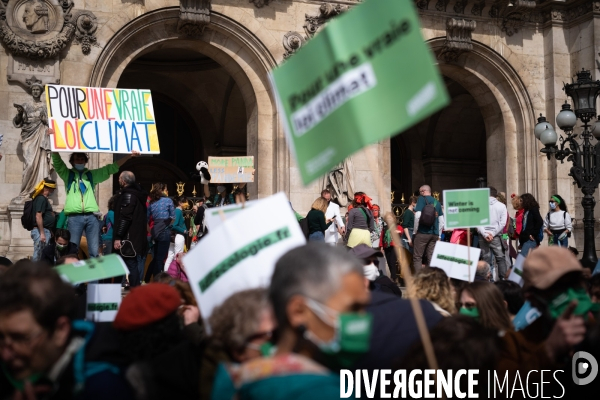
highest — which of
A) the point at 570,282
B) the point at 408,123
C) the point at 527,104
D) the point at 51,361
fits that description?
the point at 527,104

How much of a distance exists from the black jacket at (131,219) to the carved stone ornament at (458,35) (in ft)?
33.4

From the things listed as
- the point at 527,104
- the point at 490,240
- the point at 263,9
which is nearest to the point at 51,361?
the point at 490,240

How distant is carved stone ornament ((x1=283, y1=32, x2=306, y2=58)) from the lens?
53.8ft

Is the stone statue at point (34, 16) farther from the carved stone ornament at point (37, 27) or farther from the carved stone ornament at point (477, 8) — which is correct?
the carved stone ornament at point (477, 8)

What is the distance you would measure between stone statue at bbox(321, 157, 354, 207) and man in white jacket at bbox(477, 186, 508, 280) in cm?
390

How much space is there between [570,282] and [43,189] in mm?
9395

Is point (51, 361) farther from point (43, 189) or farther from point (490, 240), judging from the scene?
point (490, 240)

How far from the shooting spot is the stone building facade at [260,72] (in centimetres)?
1444

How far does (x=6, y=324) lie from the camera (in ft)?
9.60

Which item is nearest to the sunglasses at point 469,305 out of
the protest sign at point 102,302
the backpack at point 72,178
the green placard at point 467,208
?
the protest sign at point 102,302

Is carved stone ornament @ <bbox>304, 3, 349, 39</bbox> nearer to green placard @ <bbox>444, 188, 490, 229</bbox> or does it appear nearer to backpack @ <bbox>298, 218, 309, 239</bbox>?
backpack @ <bbox>298, 218, 309, 239</bbox>

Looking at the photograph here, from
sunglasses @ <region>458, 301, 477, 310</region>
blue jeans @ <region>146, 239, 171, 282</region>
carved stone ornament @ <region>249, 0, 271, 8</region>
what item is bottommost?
sunglasses @ <region>458, 301, 477, 310</region>

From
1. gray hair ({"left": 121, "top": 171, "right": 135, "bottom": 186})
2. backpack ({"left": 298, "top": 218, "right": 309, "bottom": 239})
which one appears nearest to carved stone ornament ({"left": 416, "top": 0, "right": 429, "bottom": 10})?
backpack ({"left": 298, "top": 218, "right": 309, "bottom": 239})

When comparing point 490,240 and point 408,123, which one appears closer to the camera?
point 408,123
